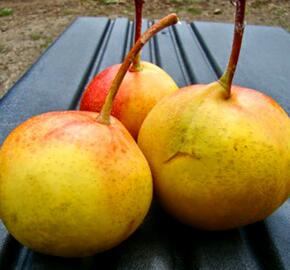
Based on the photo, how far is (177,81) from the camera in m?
1.46

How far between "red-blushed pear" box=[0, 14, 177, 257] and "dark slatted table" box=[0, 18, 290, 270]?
0.08m

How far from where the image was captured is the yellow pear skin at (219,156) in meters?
0.60

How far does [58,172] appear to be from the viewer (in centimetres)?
56

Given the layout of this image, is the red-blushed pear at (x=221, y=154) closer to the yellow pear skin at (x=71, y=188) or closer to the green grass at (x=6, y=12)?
the yellow pear skin at (x=71, y=188)

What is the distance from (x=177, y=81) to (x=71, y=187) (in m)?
0.95

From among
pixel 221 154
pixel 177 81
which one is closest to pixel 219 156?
pixel 221 154

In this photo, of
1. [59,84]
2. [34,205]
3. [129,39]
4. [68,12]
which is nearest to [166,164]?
[34,205]

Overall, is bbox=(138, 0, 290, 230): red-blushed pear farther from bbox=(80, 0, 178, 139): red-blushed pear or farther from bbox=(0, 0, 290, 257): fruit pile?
bbox=(80, 0, 178, 139): red-blushed pear

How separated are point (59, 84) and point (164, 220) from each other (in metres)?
0.80

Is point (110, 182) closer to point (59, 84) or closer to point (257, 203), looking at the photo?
point (257, 203)

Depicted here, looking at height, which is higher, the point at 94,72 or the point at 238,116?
the point at 238,116

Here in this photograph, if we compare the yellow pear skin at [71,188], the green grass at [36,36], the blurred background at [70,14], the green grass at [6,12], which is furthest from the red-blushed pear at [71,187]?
the green grass at [6,12]

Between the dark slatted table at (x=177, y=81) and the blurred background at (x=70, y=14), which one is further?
the blurred background at (x=70, y=14)

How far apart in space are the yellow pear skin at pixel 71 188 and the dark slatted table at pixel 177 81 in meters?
0.07
